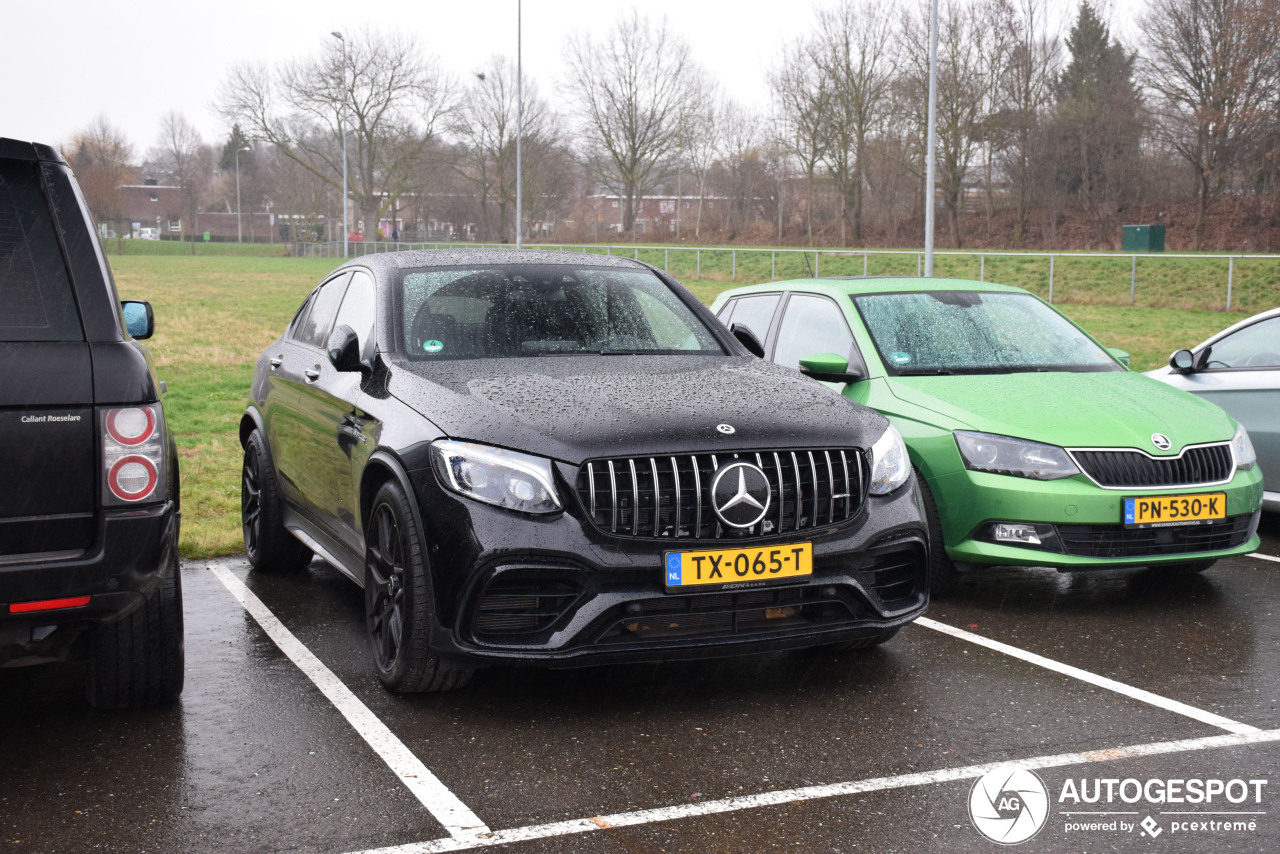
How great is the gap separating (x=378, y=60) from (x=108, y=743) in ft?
208

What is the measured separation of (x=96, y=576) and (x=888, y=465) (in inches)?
104

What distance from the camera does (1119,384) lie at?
21.1 feet

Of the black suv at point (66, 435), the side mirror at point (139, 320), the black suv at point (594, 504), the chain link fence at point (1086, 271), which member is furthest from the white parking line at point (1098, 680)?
the chain link fence at point (1086, 271)

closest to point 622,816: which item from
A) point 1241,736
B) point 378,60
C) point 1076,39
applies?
point 1241,736

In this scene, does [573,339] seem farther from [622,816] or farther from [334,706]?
[622,816]

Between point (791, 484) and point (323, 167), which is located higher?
point (323, 167)

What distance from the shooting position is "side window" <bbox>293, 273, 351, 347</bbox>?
5973mm

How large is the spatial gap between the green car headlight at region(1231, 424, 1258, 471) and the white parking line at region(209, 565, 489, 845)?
4.09m

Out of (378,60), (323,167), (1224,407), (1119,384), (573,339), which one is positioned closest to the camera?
(573,339)

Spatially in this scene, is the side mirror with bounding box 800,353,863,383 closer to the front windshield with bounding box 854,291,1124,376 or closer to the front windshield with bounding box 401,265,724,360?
the front windshield with bounding box 854,291,1124,376

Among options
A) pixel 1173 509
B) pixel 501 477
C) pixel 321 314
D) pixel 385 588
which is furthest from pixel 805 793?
pixel 321 314

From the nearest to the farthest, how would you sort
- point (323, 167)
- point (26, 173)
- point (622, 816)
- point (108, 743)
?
point (622, 816) → point (26, 173) → point (108, 743) → point (323, 167)

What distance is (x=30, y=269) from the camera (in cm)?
360

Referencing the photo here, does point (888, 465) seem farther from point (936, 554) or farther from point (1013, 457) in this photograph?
Answer: point (936, 554)
